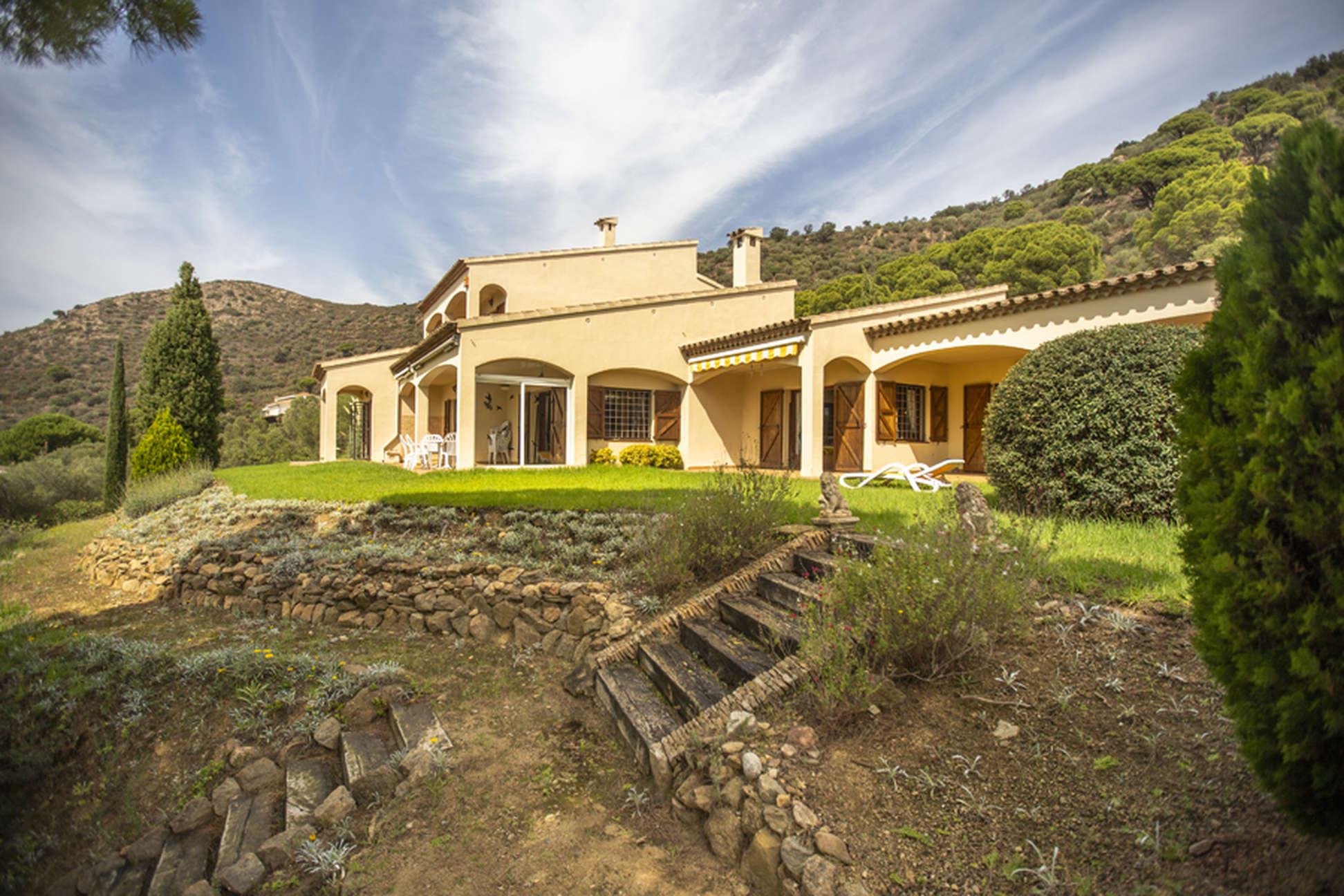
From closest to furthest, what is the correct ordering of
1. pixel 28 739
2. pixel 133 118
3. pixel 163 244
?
pixel 28 739 → pixel 133 118 → pixel 163 244

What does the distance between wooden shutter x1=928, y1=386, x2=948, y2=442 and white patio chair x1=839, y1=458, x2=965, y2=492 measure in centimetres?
238

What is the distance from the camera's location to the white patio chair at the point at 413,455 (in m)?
16.9

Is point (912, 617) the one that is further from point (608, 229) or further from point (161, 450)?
point (161, 450)

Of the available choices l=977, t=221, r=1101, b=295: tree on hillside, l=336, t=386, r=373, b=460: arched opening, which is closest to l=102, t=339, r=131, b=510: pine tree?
l=336, t=386, r=373, b=460: arched opening

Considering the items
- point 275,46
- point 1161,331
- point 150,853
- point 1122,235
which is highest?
point 1122,235

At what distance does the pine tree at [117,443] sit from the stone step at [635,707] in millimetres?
18330

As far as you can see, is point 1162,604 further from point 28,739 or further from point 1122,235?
point 1122,235

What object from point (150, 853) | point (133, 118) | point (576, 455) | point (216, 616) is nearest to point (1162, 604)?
point (150, 853)

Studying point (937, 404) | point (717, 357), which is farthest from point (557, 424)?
point (937, 404)

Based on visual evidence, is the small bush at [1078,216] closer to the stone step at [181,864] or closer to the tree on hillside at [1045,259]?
the tree on hillside at [1045,259]

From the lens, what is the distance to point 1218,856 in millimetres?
2020

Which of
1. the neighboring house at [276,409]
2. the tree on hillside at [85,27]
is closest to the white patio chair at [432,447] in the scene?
the tree on hillside at [85,27]

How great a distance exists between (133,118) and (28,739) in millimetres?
5402

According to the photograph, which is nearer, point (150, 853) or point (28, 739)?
point (150, 853)
